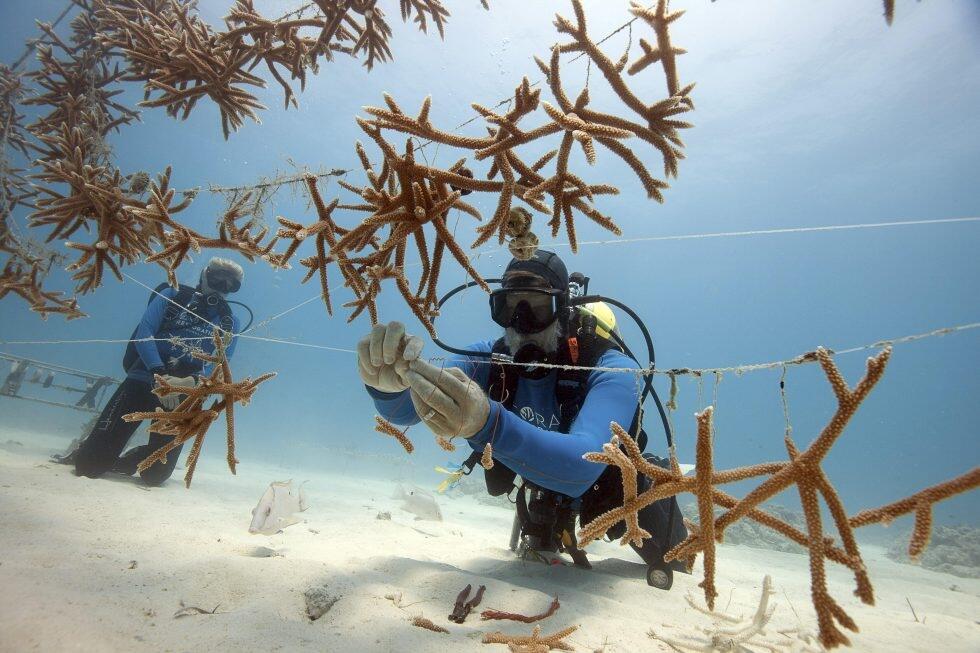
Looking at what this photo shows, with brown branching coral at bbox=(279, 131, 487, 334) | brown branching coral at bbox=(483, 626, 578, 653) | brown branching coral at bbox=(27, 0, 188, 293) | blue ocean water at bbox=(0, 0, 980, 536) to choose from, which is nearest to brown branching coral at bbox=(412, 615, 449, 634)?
brown branching coral at bbox=(483, 626, 578, 653)

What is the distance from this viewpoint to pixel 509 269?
4324 millimetres

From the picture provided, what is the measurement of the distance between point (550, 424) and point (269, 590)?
2.63 m

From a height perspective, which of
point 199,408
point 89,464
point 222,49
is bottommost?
point 89,464

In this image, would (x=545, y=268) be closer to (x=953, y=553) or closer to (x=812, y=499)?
(x=812, y=499)

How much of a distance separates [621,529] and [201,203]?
12587cm

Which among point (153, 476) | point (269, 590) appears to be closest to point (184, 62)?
point (269, 590)

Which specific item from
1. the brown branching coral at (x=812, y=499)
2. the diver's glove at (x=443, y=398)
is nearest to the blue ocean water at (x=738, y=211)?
the brown branching coral at (x=812, y=499)

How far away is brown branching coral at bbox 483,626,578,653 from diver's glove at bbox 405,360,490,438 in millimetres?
1123

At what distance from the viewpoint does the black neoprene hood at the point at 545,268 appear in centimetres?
417

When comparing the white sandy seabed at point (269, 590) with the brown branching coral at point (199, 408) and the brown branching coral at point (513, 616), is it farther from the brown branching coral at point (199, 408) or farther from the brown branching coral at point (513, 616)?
the brown branching coral at point (199, 408)

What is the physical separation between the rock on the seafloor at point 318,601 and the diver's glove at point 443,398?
47.7 inches

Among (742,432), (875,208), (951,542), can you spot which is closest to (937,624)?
(951,542)

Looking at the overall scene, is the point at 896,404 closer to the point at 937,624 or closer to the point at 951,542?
the point at 951,542

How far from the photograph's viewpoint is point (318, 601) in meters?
2.37
